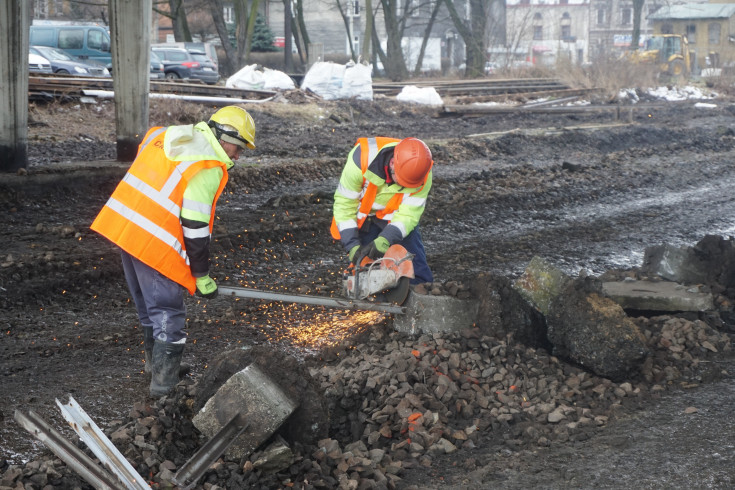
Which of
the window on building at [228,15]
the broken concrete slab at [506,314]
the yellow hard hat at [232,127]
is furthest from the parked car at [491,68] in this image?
the yellow hard hat at [232,127]

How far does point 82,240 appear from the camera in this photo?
8.23 m

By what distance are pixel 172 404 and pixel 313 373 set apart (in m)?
1.01

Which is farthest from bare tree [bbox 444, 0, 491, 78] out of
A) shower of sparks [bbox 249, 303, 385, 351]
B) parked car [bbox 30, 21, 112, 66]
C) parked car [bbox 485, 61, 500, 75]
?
shower of sparks [bbox 249, 303, 385, 351]

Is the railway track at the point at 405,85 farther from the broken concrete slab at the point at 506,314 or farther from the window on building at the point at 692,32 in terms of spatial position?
the window on building at the point at 692,32

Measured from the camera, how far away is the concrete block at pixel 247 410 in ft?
13.2

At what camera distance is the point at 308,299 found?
530 cm

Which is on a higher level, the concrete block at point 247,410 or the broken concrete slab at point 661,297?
the broken concrete slab at point 661,297

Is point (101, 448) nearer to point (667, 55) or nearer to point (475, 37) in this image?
point (475, 37)

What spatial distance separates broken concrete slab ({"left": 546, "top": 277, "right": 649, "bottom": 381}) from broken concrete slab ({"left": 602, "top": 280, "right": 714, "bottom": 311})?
2.58ft

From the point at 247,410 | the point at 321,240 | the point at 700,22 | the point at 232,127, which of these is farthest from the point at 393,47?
the point at 700,22

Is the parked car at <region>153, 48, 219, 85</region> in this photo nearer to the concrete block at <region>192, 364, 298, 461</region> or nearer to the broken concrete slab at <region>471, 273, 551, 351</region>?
the broken concrete slab at <region>471, 273, 551, 351</region>

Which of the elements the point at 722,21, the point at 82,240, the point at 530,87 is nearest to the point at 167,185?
the point at 82,240

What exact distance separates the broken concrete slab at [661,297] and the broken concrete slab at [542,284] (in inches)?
26.9

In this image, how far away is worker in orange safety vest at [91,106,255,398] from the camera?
4.54 m
